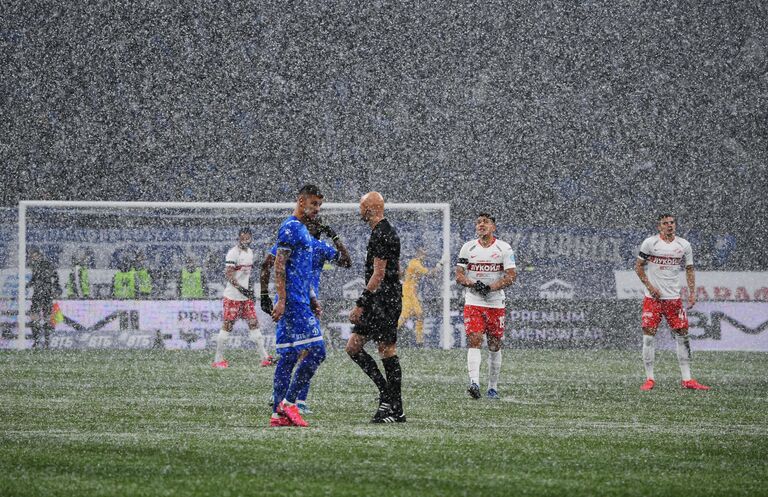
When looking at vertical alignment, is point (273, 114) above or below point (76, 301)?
above

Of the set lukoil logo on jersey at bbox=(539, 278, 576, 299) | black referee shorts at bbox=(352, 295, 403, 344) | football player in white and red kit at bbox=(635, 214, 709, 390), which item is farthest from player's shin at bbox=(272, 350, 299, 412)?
lukoil logo on jersey at bbox=(539, 278, 576, 299)

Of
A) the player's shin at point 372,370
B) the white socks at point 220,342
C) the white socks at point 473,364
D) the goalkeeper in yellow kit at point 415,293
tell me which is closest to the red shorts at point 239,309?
the white socks at point 220,342

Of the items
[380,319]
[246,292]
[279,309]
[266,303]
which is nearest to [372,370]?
[380,319]

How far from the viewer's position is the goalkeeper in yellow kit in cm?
2712

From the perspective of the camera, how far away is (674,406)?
1362 centimetres

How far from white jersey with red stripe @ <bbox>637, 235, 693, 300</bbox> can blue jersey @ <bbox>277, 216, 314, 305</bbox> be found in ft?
23.6

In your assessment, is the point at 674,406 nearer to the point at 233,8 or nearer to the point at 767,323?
the point at 767,323

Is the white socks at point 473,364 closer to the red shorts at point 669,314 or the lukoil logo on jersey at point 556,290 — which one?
the red shorts at point 669,314

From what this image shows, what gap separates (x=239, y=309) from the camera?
68.9 feet

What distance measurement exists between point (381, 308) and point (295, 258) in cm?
110

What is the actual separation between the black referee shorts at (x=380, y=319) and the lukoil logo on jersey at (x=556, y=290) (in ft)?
64.6

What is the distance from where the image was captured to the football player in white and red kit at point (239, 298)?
67.8 feet

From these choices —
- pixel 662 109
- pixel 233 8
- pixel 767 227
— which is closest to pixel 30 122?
pixel 233 8

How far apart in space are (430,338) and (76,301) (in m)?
7.73
